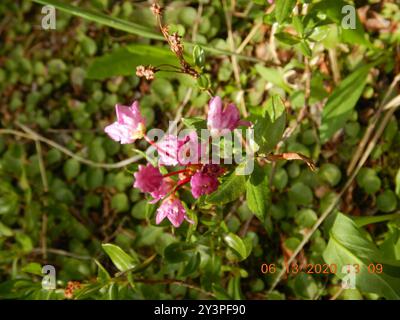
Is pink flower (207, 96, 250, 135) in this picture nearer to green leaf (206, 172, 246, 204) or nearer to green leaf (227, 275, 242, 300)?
green leaf (206, 172, 246, 204)

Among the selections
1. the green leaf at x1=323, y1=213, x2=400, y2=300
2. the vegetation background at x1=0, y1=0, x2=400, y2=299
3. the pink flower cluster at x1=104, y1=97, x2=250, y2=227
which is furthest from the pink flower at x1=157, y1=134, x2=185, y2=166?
the green leaf at x1=323, y1=213, x2=400, y2=300

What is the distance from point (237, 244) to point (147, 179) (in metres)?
0.35

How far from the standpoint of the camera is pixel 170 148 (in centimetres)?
81

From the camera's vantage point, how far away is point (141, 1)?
1474 mm

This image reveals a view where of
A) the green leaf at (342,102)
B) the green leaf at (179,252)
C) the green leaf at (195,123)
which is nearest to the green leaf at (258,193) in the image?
the green leaf at (195,123)

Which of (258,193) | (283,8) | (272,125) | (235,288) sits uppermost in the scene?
(283,8)

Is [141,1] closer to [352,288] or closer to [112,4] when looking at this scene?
[112,4]

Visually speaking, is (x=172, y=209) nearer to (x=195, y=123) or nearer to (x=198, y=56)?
(x=195, y=123)

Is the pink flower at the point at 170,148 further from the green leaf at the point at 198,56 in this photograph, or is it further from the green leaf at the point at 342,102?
the green leaf at the point at 342,102

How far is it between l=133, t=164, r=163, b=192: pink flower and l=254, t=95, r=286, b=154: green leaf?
19 cm

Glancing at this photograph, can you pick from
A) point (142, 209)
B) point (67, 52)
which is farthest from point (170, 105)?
point (67, 52)

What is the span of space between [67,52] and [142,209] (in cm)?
60

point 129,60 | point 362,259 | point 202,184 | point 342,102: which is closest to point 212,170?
point 202,184

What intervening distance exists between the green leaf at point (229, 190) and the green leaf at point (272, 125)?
6 cm
